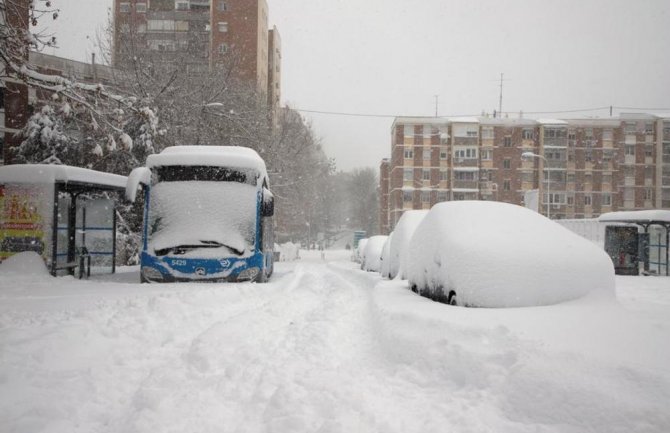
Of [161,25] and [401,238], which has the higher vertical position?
[161,25]

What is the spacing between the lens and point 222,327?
5836mm

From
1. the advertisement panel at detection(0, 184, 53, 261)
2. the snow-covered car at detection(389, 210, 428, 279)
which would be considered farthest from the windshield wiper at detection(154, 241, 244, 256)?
the snow-covered car at detection(389, 210, 428, 279)

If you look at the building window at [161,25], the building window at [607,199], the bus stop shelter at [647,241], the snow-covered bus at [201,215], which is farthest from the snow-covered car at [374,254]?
the building window at [607,199]

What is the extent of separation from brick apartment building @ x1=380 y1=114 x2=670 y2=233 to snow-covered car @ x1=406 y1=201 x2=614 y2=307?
181 ft

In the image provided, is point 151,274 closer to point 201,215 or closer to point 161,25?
point 201,215

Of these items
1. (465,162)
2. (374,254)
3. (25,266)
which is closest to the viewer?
(25,266)

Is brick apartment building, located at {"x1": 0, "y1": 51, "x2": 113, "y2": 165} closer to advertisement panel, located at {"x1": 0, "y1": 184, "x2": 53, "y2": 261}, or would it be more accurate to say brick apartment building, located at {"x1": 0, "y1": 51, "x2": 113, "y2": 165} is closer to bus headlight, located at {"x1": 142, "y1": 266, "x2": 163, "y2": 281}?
advertisement panel, located at {"x1": 0, "y1": 184, "x2": 53, "y2": 261}

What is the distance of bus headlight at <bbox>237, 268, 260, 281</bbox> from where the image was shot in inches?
379

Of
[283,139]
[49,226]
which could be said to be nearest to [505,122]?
[283,139]

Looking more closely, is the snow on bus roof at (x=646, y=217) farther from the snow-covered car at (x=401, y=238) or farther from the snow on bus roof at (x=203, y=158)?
the snow on bus roof at (x=203, y=158)

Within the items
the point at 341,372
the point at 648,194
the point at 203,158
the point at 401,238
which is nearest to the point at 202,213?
the point at 203,158

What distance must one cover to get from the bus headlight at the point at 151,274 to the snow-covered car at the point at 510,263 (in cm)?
535

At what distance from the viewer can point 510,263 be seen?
580cm

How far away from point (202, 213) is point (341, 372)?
6257 mm
